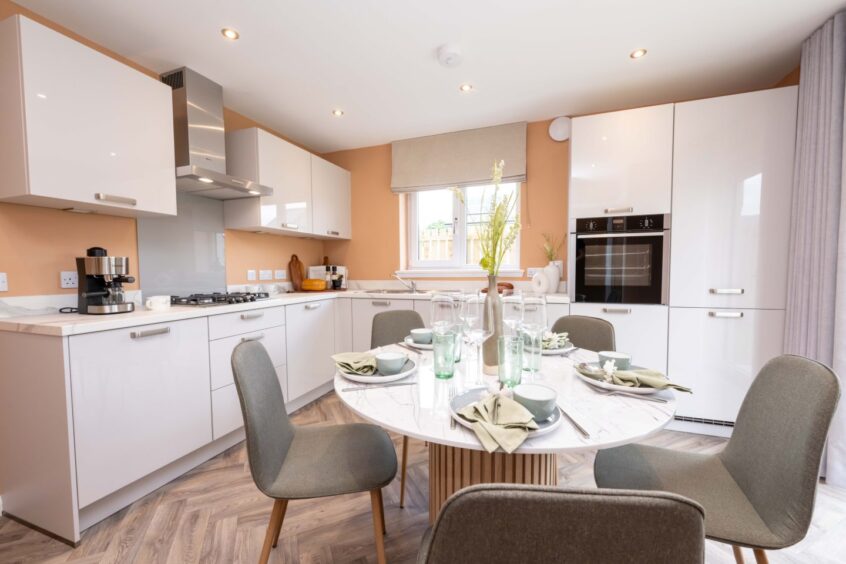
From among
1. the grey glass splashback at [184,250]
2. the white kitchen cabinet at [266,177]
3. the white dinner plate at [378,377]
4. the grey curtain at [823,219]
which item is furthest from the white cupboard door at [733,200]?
the grey glass splashback at [184,250]

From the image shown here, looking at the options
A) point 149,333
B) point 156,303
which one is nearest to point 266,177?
point 156,303

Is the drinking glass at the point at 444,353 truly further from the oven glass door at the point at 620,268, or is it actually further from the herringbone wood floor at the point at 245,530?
the oven glass door at the point at 620,268

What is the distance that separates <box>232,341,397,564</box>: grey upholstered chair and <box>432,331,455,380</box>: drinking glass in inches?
15.0

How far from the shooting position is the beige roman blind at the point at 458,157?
314cm

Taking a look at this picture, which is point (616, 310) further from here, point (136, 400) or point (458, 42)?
point (136, 400)

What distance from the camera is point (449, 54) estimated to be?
2096mm

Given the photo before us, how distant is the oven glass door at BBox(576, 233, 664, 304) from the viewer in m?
2.43

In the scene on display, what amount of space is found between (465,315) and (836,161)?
2.14m

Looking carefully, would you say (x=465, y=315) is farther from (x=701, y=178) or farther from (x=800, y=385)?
(x=701, y=178)

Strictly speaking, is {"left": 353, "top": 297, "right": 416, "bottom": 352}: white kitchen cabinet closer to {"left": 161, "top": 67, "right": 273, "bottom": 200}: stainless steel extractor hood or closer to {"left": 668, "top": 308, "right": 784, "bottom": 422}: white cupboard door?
{"left": 161, "top": 67, "right": 273, "bottom": 200}: stainless steel extractor hood

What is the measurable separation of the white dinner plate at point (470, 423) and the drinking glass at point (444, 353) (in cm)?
13

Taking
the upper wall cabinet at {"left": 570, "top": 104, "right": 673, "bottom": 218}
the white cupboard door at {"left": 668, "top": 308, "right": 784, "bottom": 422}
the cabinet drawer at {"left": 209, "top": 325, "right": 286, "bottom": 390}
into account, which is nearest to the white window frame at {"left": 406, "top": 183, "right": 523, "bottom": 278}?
the upper wall cabinet at {"left": 570, "top": 104, "right": 673, "bottom": 218}

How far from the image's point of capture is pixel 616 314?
2.51 meters

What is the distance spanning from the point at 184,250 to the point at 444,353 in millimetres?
2278
